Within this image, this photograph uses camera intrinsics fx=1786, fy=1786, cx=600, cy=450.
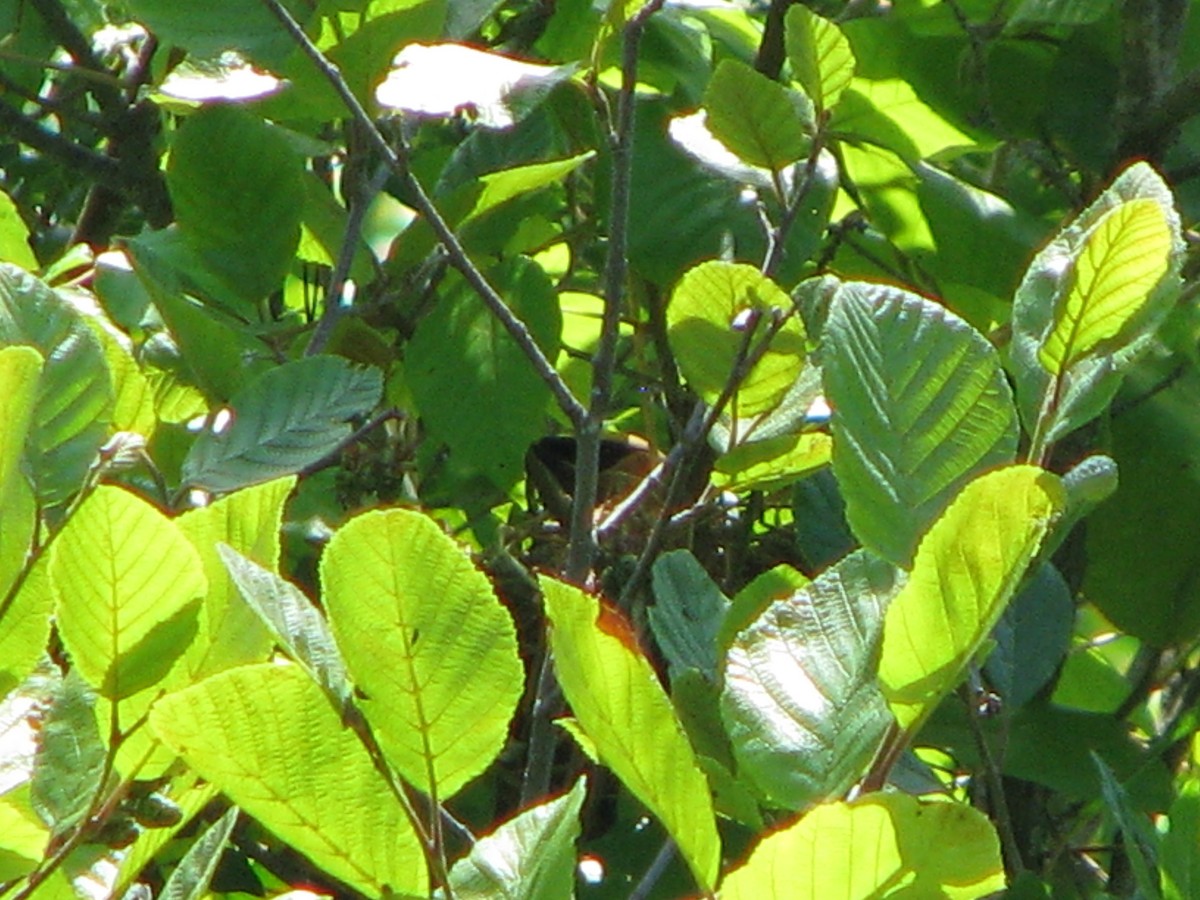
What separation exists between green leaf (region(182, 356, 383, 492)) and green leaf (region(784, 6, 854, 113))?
25 cm

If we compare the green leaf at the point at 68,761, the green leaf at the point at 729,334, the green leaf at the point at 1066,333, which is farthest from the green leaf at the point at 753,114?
the green leaf at the point at 68,761

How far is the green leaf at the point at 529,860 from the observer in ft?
1.33

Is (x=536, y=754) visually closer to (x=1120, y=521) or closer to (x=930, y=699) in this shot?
(x=930, y=699)

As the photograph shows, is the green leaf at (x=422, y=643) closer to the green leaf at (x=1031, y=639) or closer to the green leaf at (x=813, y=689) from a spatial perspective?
the green leaf at (x=813, y=689)

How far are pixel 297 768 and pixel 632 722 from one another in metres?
0.08

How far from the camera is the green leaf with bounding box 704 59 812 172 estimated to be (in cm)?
86

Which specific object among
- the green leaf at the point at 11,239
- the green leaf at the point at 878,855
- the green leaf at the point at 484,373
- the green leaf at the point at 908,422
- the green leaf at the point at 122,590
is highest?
the green leaf at the point at 908,422

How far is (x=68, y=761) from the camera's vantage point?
51 centimetres

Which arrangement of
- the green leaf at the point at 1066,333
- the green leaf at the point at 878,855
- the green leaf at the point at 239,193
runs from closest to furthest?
1. the green leaf at the point at 878,855
2. the green leaf at the point at 1066,333
3. the green leaf at the point at 239,193

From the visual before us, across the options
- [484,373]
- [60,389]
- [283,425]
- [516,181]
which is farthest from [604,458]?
[60,389]

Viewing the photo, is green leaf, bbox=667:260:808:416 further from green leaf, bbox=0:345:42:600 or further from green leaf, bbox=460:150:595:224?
green leaf, bbox=0:345:42:600

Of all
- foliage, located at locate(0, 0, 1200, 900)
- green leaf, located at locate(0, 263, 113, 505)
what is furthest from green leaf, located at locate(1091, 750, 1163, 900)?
green leaf, located at locate(0, 263, 113, 505)

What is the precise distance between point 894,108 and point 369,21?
0.42 meters

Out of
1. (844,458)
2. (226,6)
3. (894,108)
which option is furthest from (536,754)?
(894,108)
